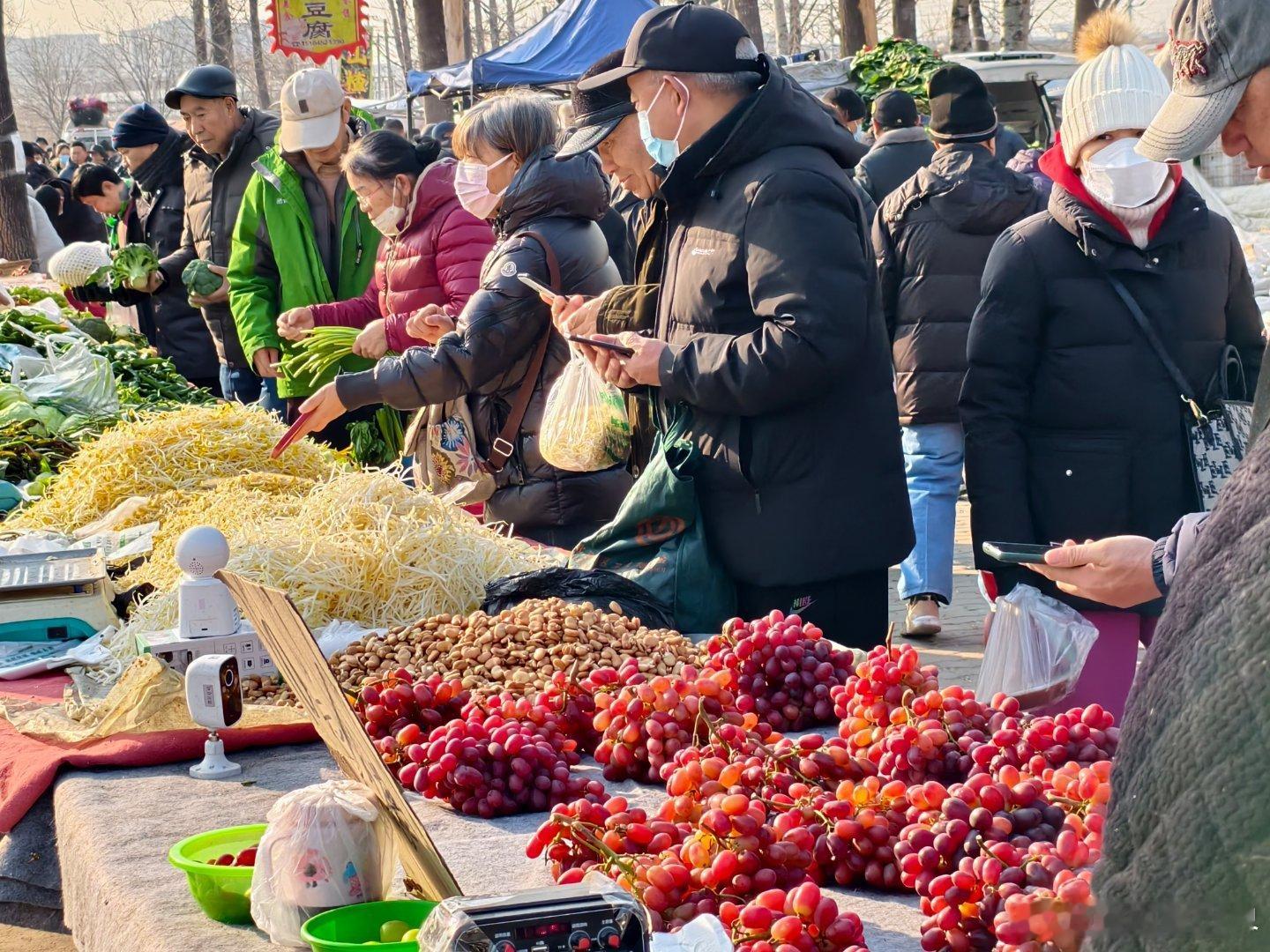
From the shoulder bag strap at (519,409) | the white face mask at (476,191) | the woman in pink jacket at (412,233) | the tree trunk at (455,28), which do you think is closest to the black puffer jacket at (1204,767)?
the shoulder bag strap at (519,409)

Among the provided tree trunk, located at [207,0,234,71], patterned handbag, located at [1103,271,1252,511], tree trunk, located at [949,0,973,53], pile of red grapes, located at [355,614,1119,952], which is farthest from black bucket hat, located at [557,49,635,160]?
tree trunk, located at [207,0,234,71]

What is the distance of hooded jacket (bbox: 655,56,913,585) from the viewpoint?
10.2 ft

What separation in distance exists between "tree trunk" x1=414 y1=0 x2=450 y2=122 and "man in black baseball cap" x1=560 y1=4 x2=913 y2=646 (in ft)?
50.7

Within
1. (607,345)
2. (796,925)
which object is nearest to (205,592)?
(607,345)

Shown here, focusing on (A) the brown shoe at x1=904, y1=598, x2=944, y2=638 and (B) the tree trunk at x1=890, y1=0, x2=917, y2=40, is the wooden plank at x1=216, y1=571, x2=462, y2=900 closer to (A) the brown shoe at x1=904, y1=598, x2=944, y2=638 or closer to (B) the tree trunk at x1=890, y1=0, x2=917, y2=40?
(A) the brown shoe at x1=904, y1=598, x2=944, y2=638

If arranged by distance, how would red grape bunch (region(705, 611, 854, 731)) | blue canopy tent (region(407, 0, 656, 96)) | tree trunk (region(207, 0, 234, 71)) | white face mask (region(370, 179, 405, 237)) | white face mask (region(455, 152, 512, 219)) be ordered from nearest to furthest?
red grape bunch (region(705, 611, 854, 731))
white face mask (region(455, 152, 512, 219))
white face mask (region(370, 179, 405, 237))
blue canopy tent (region(407, 0, 656, 96))
tree trunk (region(207, 0, 234, 71))

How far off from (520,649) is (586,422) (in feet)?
3.31

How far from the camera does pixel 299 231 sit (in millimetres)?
6270

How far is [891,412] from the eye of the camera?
11.1 feet

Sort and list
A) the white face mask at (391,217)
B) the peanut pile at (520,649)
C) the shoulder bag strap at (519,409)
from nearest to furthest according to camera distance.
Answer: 1. the peanut pile at (520,649)
2. the shoulder bag strap at (519,409)
3. the white face mask at (391,217)

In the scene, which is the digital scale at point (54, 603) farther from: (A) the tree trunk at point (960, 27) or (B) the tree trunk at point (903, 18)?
(B) the tree trunk at point (903, 18)

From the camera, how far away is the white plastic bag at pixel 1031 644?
3035 mm

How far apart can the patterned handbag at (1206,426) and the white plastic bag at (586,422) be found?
124cm

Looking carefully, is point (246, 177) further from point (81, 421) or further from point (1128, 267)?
point (1128, 267)
